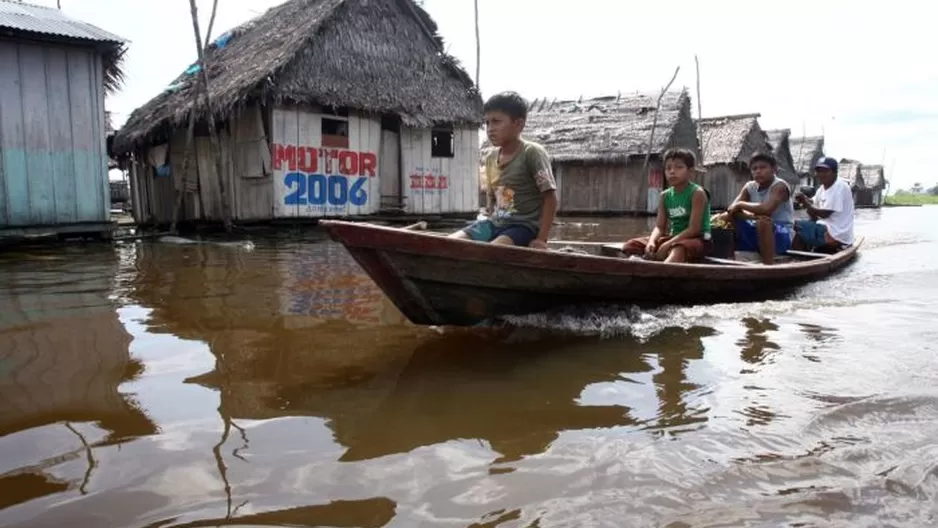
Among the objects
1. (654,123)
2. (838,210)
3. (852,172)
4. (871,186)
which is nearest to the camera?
(838,210)

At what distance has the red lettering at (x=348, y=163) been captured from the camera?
11289 mm

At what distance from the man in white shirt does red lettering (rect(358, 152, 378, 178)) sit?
728cm

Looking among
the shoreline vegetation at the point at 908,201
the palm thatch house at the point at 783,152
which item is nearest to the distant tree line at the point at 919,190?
the shoreline vegetation at the point at 908,201

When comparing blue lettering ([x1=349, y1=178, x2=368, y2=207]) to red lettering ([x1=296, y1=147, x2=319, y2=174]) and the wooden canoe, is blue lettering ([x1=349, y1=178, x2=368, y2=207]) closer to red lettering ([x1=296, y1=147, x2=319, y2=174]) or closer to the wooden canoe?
red lettering ([x1=296, y1=147, x2=319, y2=174])

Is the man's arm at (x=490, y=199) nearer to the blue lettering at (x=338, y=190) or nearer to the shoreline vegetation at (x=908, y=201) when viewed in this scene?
the blue lettering at (x=338, y=190)

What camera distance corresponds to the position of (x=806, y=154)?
115ft

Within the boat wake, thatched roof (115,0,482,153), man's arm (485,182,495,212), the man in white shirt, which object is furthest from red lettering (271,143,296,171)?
the boat wake

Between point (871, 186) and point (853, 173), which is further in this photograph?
point (871, 186)

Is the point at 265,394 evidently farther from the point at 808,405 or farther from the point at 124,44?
the point at 124,44

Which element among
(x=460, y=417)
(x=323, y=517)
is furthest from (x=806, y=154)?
(x=323, y=517)

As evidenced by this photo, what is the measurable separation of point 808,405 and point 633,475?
1.04m

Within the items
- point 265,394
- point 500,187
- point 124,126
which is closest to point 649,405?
point 265,394

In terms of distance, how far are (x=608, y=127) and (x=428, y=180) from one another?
9693 millimetres

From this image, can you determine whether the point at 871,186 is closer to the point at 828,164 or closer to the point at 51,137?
the point at 828,164
